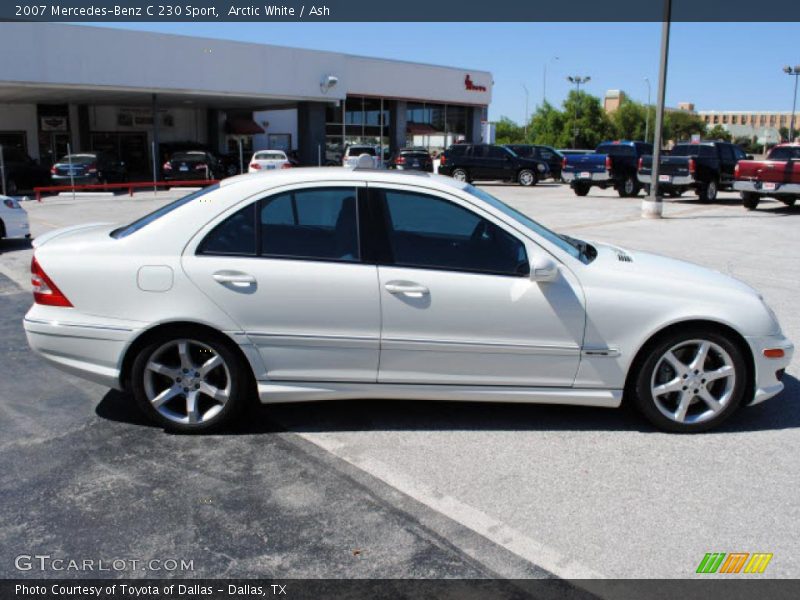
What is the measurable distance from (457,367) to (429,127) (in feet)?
155

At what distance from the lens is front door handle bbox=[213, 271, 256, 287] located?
4379mm

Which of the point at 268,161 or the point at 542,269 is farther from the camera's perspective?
the point at 268,161

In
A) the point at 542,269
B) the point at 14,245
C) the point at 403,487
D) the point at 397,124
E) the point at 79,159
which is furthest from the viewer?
the point at 397,124

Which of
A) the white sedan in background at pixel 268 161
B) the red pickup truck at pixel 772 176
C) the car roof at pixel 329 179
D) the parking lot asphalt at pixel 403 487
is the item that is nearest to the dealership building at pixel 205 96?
the white sedan in background at pixel 268 161

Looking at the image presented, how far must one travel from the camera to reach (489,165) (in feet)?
103

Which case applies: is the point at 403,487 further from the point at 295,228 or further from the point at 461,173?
the point at 461,173

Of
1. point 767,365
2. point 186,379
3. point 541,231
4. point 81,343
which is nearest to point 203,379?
point 186,379

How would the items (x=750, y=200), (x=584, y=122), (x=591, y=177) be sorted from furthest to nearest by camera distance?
1. (x=584, y=122)
2. (x=591, y=177)
3. (x=750, y=200)

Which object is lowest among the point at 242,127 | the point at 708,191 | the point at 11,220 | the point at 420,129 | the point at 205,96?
the point at 11,220

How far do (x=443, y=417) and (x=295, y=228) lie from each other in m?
1.56

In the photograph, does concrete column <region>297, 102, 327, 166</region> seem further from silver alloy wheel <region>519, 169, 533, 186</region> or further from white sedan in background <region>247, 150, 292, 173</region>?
silver alloy wheel <region>519, 169, 533, 186</region>

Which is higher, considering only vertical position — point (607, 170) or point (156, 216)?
point (607, 170)

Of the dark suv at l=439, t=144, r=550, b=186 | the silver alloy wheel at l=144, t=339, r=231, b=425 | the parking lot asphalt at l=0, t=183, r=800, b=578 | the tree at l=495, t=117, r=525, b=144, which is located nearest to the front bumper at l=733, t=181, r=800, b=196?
the dark suv at l=439, t=144, r=550, b=186

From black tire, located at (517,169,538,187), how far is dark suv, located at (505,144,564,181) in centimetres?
217
